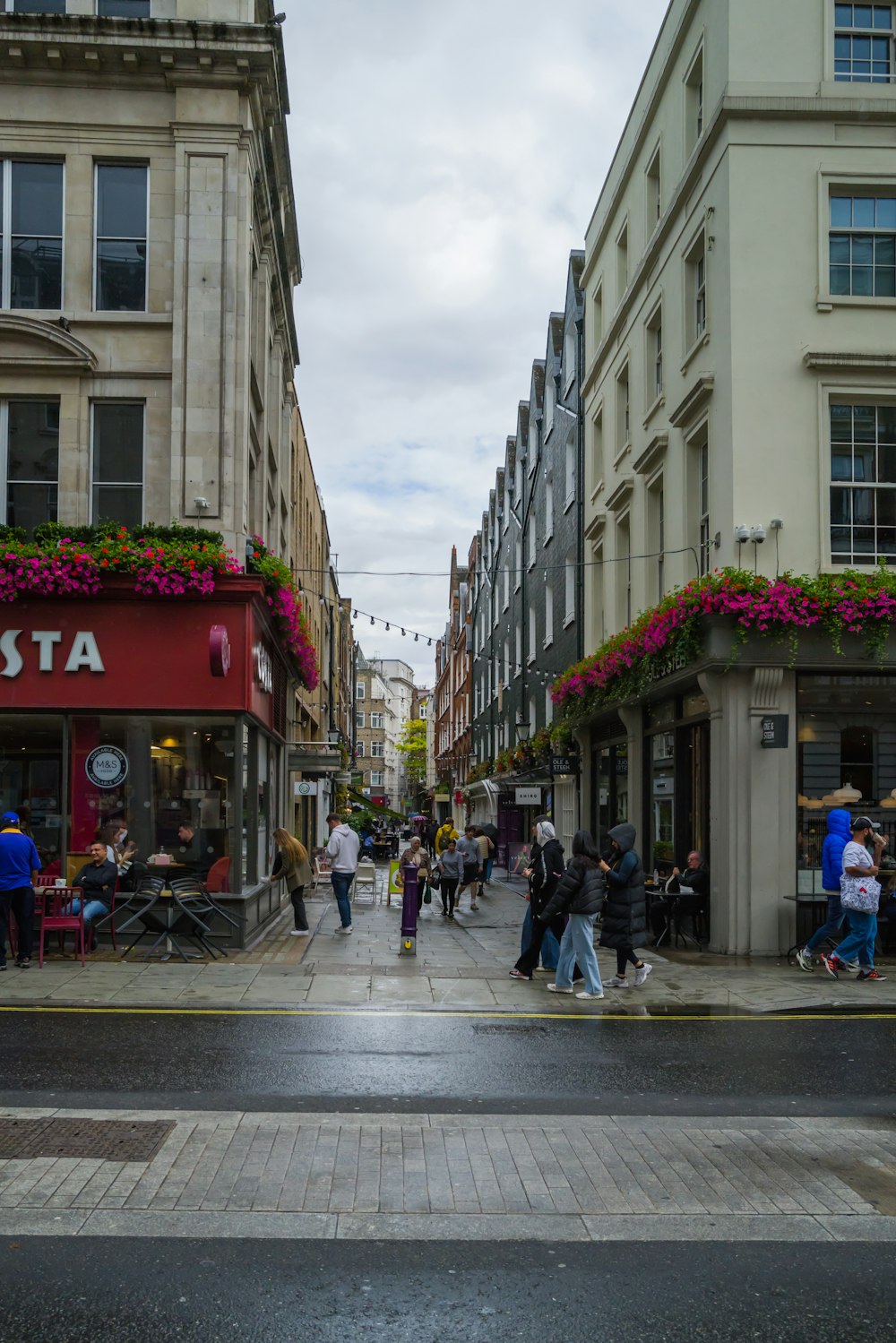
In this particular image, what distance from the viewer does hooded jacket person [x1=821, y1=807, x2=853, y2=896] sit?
1440 centimetres

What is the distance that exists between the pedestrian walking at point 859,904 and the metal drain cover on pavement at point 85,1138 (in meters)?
8.98

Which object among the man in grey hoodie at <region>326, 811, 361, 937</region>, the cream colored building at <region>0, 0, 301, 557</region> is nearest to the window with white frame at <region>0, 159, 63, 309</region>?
the cream colored building at <region>0, 0, 301, 557</region>

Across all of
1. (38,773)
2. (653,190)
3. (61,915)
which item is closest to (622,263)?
(653,190)

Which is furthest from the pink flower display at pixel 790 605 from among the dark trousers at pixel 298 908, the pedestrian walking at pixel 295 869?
the dark trousers at pixel 298 908

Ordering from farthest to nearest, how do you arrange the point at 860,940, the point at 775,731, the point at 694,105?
the point at 694,105 < the point at 775,731 < the point at 860,940

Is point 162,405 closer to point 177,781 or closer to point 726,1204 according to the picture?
point 177,781

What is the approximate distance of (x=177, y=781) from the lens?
16.5 m

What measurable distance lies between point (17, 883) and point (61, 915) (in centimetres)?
183

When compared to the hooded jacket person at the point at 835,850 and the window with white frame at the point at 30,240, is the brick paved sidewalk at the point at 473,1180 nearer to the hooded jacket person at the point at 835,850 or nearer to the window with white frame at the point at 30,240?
the hooded jacket person at the point at 835,850

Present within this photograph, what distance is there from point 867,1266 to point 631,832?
25.4 ft

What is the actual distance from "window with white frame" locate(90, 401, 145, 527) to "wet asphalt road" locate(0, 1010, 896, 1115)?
8.01 metres

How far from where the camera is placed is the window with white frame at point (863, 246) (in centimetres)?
1680

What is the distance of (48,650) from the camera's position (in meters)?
16.0

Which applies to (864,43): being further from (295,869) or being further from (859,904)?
(295,869)
